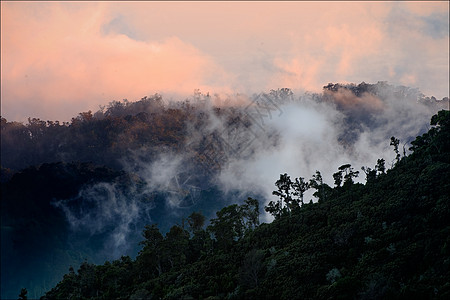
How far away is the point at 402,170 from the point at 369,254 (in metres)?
47.5

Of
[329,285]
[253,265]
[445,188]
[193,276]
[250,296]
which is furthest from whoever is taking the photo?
[193,276]

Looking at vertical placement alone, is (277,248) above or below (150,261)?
below

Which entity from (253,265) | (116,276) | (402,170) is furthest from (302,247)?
(116,276)

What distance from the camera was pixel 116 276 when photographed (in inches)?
3875

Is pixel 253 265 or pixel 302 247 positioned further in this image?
pixel 302 247

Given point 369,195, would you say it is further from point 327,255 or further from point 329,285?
A: point 329,285

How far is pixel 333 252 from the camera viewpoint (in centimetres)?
6488

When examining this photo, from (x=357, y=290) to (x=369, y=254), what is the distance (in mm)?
11345

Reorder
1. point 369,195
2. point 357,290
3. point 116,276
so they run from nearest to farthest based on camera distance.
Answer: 1. point 357,290
2. point 369,195
3. point 116,276

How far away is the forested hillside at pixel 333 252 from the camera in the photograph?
51406 mm

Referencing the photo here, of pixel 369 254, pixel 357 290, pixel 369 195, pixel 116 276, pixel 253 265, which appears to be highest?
pixel 116 276

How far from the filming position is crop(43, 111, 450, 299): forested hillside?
51.4 meters

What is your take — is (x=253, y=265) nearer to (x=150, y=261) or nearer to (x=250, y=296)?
(x=250, y=296)


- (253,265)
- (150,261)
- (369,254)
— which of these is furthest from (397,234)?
(150,261)
